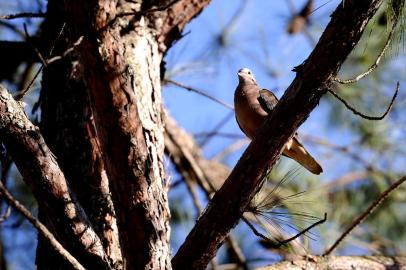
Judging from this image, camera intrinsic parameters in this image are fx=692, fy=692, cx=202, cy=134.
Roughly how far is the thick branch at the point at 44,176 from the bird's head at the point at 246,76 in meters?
1.53

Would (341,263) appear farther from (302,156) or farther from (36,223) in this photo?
(36,223)

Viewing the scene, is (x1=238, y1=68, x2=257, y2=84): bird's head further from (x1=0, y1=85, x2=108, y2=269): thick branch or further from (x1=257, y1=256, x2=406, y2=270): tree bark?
(x1=0, y1=85, x2=108, y2=269): thick branch

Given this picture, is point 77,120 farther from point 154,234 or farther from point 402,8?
point 402,8

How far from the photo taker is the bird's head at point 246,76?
11.8 ft

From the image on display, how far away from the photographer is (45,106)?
9.93 ft

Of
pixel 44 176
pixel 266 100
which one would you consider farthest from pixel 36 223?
pixel 266 100

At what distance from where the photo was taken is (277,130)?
2.13m

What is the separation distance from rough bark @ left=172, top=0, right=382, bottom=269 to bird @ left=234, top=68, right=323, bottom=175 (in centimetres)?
98

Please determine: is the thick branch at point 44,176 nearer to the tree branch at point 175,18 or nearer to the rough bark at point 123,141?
the rough bark at point 123,141

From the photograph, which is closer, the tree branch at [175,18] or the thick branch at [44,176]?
the thick branch at [44,176]

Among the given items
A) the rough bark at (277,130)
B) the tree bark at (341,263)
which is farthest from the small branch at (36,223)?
the tree bark at (341,263)

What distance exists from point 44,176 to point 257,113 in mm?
1286

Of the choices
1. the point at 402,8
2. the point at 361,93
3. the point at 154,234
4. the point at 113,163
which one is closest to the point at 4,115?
the point at 113,163

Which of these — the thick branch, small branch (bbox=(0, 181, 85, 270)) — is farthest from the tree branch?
small branch (bbox=(0, 181, 85, 270))
